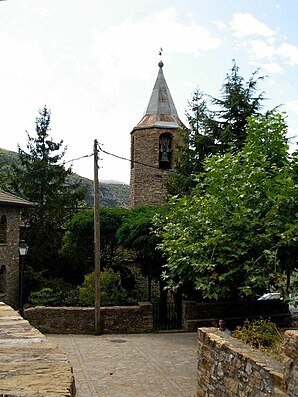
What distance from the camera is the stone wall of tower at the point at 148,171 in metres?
26.6

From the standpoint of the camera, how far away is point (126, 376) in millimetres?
10383

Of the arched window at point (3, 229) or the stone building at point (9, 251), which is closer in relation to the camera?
the stone building at point (9, 251)

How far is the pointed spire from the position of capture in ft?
89.2

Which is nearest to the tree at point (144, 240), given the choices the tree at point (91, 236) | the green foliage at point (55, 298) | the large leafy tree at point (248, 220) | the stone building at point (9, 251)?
the tree at point (91, 236)

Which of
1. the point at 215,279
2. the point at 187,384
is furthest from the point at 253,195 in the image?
the point at 187,384

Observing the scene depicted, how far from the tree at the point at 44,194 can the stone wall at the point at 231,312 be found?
9.46m

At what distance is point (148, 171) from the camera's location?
26.8 m

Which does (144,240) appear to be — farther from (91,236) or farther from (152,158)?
(152,158)

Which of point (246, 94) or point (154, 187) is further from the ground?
point (246, 94)

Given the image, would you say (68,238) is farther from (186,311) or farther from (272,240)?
(272,240)

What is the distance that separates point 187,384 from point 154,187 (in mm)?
17505

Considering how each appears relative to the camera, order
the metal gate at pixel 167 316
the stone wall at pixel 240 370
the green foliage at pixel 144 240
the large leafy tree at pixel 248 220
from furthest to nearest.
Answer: the metal gate at pixel 167 316 < the green foliage at pixel 144 240 < the large leafy tree at pixel 248 220 < the stone wall at pixel 240 370

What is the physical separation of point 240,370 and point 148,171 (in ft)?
68.8

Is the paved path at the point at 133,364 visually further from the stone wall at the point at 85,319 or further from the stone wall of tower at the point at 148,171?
→ the stone wall of tower at the point at 148,171
